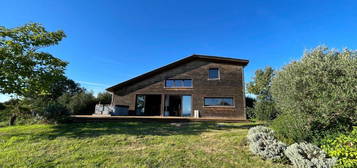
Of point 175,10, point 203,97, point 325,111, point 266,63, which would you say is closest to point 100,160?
point 325,111

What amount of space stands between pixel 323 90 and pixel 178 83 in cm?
979

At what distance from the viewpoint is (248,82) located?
1323 cm

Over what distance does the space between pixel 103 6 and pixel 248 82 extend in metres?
13.9

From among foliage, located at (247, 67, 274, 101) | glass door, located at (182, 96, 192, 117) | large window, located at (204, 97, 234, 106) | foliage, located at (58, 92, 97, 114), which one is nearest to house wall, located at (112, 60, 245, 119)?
large window, located at (204, 97, 234, 106)

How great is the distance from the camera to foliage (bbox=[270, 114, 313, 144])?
13.1 feet

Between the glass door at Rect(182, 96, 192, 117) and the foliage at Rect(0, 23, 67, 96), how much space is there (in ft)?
28.7

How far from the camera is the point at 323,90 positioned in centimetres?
371

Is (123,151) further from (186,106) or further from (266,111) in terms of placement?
(186,106)

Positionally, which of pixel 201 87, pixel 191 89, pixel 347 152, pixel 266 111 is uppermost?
pixel 201 87

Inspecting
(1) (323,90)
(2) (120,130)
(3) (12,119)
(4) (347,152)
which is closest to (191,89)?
(2) (120,130)

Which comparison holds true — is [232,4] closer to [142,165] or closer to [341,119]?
[341,119]

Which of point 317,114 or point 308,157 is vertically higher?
point 317,114

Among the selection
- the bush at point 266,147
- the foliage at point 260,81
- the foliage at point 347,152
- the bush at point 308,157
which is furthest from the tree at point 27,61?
the foliage at point 260,81

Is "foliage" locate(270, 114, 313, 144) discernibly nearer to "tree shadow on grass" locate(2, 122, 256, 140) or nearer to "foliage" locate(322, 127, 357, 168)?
"foliage" locate(322, 127, 357, 168)
